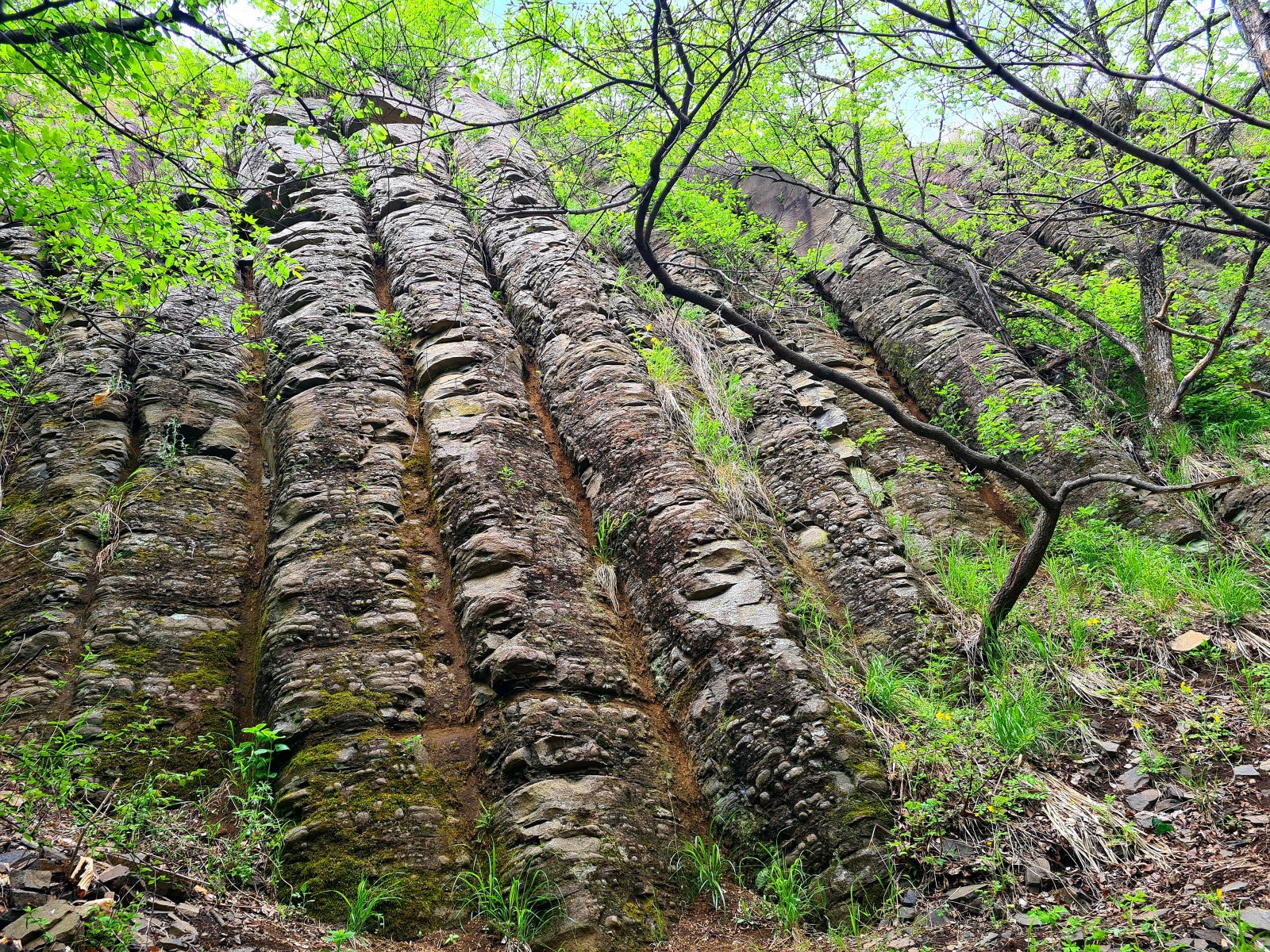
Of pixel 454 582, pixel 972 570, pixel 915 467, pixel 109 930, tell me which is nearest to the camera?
pixel 109 930

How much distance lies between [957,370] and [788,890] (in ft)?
20.4

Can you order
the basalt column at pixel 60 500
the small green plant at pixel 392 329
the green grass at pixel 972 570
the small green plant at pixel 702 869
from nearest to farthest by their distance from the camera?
the small green plant at pixel 702 869 → the basalt column at pixel 60 500 → the green grass at pixel 972 570 → the small green plant at pixel 392 329

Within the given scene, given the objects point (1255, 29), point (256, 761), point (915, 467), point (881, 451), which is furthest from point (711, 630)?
point (1255, 29)

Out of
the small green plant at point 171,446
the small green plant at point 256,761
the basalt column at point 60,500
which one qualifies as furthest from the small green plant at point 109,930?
the small green plant at point 171,446

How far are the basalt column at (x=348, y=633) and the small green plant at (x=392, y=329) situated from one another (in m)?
0.09

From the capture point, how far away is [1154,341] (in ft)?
22.1

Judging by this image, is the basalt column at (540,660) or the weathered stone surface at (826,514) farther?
the weathered stone surface at (826,514)

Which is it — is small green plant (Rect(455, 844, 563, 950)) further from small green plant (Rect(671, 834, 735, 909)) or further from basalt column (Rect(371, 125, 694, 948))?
small green plant (Rect(671, 834, 735, 909))

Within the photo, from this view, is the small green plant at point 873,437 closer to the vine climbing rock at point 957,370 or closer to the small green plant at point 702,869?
the vine climbing rock at point 957,370

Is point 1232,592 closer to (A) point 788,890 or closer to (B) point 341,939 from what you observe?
(A) point 788,890

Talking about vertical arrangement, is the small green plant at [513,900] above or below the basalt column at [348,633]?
below

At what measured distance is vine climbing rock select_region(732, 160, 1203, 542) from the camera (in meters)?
6.06

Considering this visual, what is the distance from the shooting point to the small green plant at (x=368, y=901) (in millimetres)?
2963

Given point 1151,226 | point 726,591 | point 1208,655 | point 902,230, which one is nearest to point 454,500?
point 726,591
